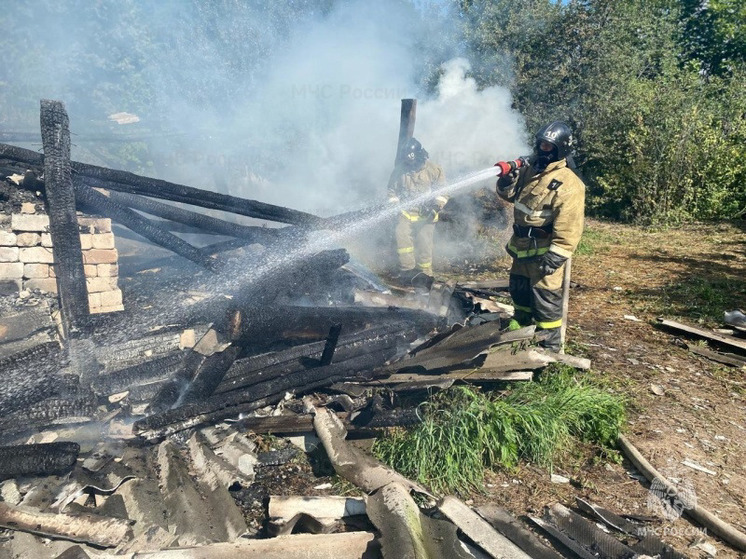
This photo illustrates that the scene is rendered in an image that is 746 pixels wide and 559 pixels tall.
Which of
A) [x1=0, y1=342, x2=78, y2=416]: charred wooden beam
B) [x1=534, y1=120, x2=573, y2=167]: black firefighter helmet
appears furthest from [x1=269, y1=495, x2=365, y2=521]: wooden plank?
[x1=534, y1=120, x2=573, y2=167]: black firefighter helmet

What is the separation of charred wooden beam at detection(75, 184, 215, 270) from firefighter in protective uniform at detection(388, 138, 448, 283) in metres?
3.85

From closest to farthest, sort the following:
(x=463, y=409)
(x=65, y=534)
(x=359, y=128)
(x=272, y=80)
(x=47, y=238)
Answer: (x=65, y=534)
(x=463, y=409)
(x=47, y=238)
(x=359, y=128)
(x=272, y=80)

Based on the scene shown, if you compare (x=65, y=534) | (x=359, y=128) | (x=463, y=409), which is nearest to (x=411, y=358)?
(x=463, y=409)

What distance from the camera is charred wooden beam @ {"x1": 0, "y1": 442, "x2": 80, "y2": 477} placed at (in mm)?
3230

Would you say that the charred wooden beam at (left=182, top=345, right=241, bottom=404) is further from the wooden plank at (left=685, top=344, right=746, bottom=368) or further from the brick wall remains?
the wooden plank at (left=685, top=344, right=746, bottom=368)

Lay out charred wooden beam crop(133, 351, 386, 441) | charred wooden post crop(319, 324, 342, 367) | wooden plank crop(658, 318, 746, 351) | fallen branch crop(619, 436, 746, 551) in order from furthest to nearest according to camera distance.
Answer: wooden plank crop(658, 318, 746, 351) → charred wooden post crop(319, 324, 342, 367) → charred wooden beam crop(133, 351, 386, 441) → fallen branch crop(619, 436, 746, 551)

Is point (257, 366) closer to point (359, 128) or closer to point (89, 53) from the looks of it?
point (359, 128)

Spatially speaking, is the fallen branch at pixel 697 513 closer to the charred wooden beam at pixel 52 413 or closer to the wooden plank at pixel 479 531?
the wooden plank at pixel 479 531

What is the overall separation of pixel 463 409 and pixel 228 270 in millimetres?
3181

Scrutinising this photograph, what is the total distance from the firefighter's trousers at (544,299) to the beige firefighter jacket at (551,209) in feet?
0.51

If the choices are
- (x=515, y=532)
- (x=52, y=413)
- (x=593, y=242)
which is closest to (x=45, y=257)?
(x=52, y=413)

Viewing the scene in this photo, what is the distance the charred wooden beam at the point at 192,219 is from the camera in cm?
535

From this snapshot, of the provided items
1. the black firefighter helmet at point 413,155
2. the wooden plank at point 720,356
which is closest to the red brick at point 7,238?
the black firefighter helmet at point 413,155

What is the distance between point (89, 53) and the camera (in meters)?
15.0
